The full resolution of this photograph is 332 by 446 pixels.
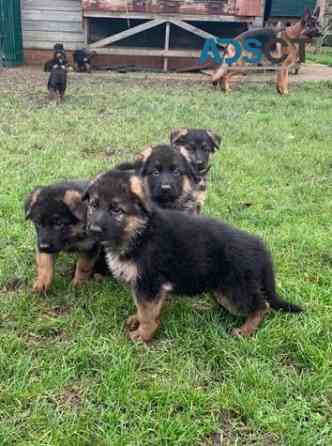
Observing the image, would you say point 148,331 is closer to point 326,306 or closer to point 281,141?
point 326,306

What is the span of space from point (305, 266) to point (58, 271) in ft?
6.80

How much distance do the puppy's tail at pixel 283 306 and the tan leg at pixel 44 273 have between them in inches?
63.5

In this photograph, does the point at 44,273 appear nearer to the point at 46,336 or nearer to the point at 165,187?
the point at 46,336

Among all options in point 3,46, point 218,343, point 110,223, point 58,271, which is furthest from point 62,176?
point 3,46

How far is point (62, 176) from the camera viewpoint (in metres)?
6.00

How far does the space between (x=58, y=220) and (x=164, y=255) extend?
33.7 inches

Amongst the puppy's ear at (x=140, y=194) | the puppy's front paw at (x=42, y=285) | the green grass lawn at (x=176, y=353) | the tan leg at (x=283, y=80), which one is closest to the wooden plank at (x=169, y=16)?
the tan leg at (x=283, y=80)

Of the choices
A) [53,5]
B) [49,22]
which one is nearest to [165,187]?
[49,22]

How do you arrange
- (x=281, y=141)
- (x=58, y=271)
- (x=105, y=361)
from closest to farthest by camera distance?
(x=105, y=361) → (x=58, y=271) → (x=281, y=141)

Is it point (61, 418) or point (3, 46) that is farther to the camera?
point (3, 46)

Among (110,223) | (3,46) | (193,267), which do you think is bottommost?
(193,267)

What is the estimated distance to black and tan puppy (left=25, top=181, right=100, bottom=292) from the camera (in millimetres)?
3412

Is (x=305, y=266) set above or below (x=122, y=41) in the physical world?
below

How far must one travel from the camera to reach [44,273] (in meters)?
3.66
